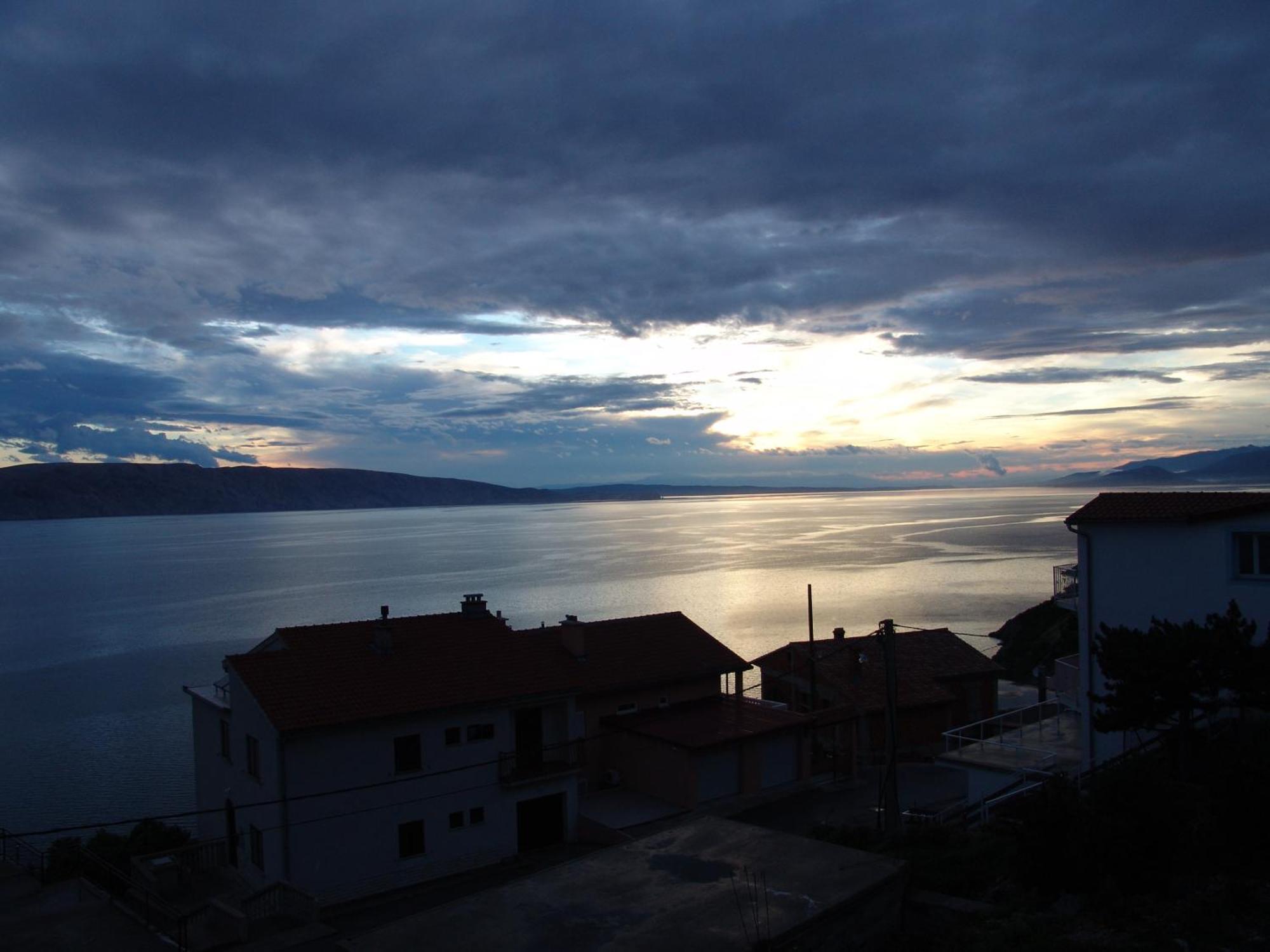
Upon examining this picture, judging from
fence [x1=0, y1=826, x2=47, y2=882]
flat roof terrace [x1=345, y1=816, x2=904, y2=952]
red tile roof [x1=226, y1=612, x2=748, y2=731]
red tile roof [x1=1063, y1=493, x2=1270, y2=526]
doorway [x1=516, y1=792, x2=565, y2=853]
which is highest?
red tile roof [x1=1063, y1=493, x2=1270, y2=526]

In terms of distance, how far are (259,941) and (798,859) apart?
11.5 m

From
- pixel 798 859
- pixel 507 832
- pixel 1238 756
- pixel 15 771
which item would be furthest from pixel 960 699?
pixel 15 771

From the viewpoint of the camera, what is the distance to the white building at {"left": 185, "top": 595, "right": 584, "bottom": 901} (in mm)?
20938

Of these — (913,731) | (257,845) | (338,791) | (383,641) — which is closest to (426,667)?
(383,641)

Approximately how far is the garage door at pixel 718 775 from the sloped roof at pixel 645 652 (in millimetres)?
3628

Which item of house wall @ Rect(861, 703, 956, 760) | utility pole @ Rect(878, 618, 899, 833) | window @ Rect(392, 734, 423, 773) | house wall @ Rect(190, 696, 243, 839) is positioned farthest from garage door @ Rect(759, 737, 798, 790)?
house wall @ Rect(190, 696, 243, 839)

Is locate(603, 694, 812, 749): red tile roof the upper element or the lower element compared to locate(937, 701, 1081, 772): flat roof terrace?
lower

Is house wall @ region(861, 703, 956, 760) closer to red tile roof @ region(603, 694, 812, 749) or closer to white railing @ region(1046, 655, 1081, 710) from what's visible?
red tile roof @ region(603, 694, 812, 749)

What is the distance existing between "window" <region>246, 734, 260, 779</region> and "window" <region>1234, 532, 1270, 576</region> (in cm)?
2224

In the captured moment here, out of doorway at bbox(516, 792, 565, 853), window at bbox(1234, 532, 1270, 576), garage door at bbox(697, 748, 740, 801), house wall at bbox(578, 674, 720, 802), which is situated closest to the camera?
window at bbox(1234, 532, 1270, 576)

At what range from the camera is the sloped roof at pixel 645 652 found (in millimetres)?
28703

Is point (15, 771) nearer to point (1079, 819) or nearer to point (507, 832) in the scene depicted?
point (507, 832)

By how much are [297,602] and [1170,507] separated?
89910 mm

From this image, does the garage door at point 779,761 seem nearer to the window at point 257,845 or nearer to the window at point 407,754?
the window at point 407,754
